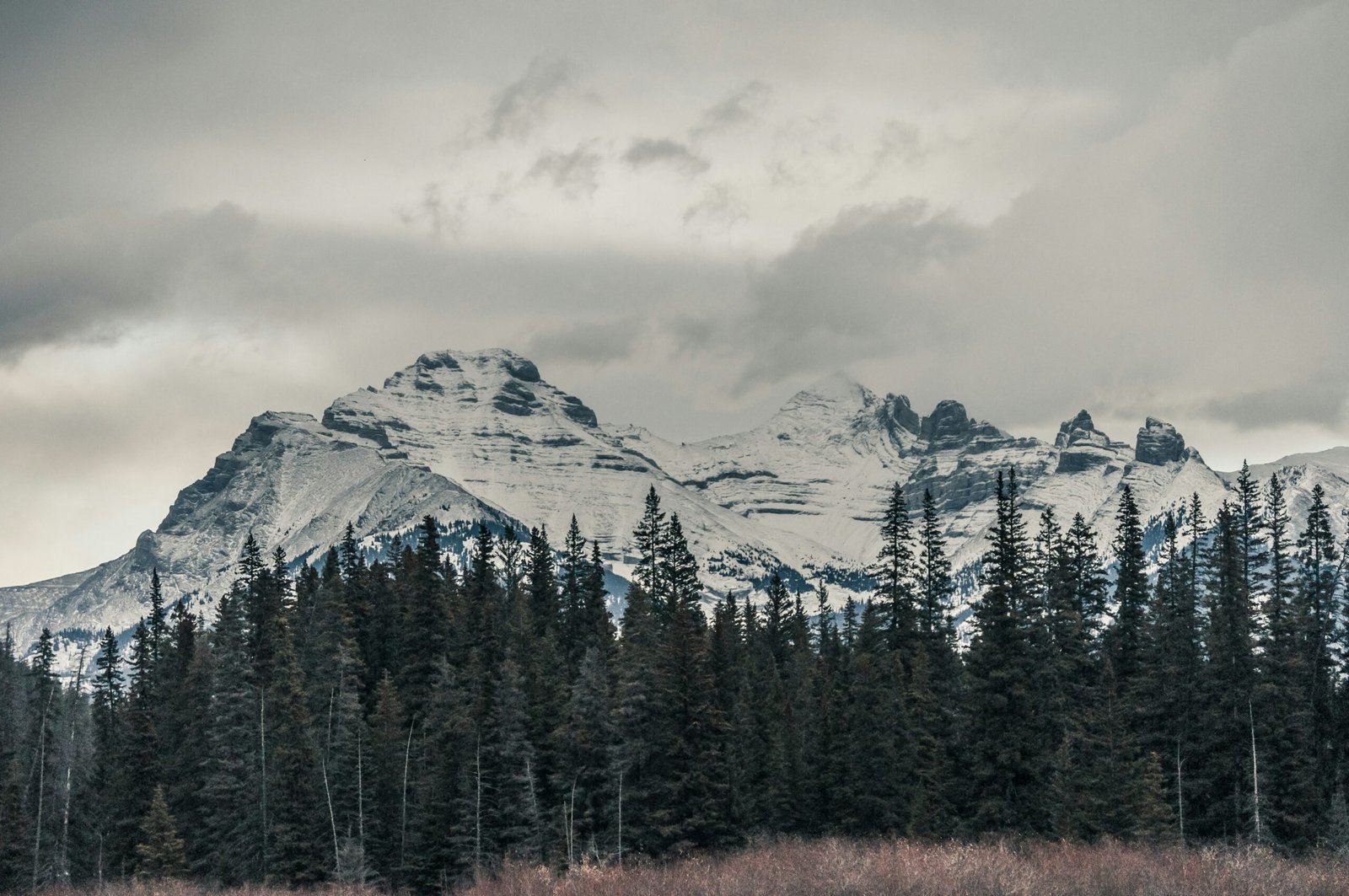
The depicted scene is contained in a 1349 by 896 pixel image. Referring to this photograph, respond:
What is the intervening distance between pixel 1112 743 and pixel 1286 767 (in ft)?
47.9

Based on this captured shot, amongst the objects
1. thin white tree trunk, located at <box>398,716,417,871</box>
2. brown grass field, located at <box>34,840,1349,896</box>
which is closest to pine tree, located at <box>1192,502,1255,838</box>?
brown grass field, located at <box>34,840,1349,896</box>

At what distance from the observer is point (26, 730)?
109312mm

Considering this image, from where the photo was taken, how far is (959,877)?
30.4m

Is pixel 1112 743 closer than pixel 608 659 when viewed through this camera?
Yes

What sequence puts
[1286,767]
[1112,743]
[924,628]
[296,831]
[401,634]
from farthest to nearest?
1. [401,634]
2. [924,628]
3. [296,831]
4. [1286,767]
5. [1112,743]

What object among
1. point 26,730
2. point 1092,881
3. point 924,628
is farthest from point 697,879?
point 26,730

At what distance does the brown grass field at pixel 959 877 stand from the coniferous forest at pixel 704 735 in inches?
602

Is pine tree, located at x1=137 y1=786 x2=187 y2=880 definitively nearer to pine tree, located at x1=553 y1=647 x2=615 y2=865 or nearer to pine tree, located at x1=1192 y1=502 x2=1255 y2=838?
pine tree, located at x1=553 y1=647 x2=615 y2=865

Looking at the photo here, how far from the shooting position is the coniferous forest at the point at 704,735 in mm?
59062

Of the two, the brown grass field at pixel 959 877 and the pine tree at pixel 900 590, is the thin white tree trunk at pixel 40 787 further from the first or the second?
the pine tree at pixel 900 590

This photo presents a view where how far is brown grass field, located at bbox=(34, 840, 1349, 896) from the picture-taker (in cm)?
2920

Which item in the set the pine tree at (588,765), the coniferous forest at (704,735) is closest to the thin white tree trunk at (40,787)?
the coniferous forest at (704,735)

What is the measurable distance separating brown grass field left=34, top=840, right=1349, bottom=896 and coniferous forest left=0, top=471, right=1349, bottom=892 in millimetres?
15291

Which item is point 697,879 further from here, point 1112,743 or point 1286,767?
point 1286,767
